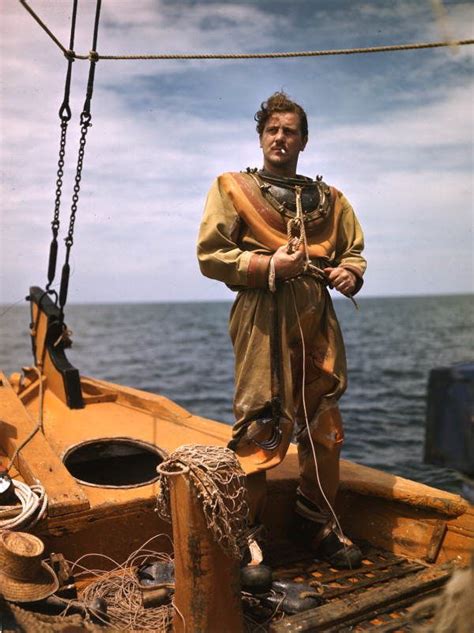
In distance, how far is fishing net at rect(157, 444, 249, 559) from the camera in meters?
2.62

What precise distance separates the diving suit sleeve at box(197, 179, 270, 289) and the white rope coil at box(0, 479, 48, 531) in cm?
133

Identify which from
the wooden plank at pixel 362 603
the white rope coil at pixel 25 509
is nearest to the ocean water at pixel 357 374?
the wooden plank at pixel 362 603

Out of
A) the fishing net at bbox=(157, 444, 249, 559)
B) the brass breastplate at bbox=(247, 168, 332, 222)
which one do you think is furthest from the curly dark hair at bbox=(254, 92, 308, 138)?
the fishing net at bbox=(157, 444, 249, 559)

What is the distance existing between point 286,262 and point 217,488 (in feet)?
3.92

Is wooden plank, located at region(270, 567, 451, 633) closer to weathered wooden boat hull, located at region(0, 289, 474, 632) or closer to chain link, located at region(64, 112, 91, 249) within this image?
weathered wooden boat hull, located at region(0, 289, 474, 632)

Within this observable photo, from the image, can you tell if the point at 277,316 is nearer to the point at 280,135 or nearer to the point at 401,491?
the point at 280,135

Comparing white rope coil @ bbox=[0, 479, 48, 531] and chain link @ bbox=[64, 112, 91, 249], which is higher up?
chain link @ bbox=[64, 112, 91, 249]

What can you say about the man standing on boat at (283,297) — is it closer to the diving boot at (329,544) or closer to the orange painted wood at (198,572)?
the diving boot at (329,544)

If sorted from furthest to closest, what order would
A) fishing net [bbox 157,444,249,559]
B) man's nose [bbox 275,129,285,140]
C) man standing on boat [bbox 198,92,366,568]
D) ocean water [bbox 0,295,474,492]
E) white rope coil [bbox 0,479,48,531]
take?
ocean water [bbox 0,295,474,492], man's nose [bbox 275,129,285,140], man standing on boat [bbox 198,92,366,568], white rope coil [bbox 0,479,48,531], fishing net [bbox 157,444,249,559]

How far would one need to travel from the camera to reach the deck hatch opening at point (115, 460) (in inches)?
177

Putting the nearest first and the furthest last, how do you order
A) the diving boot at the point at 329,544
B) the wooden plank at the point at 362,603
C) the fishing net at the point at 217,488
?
the fishing net at the point at 217,488, the wooden plank at the point at 362,603, the diving boot at the point at 329,544

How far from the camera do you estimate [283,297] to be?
11.5ft

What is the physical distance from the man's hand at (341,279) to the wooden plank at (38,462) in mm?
1637

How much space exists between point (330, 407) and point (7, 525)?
1673mm
